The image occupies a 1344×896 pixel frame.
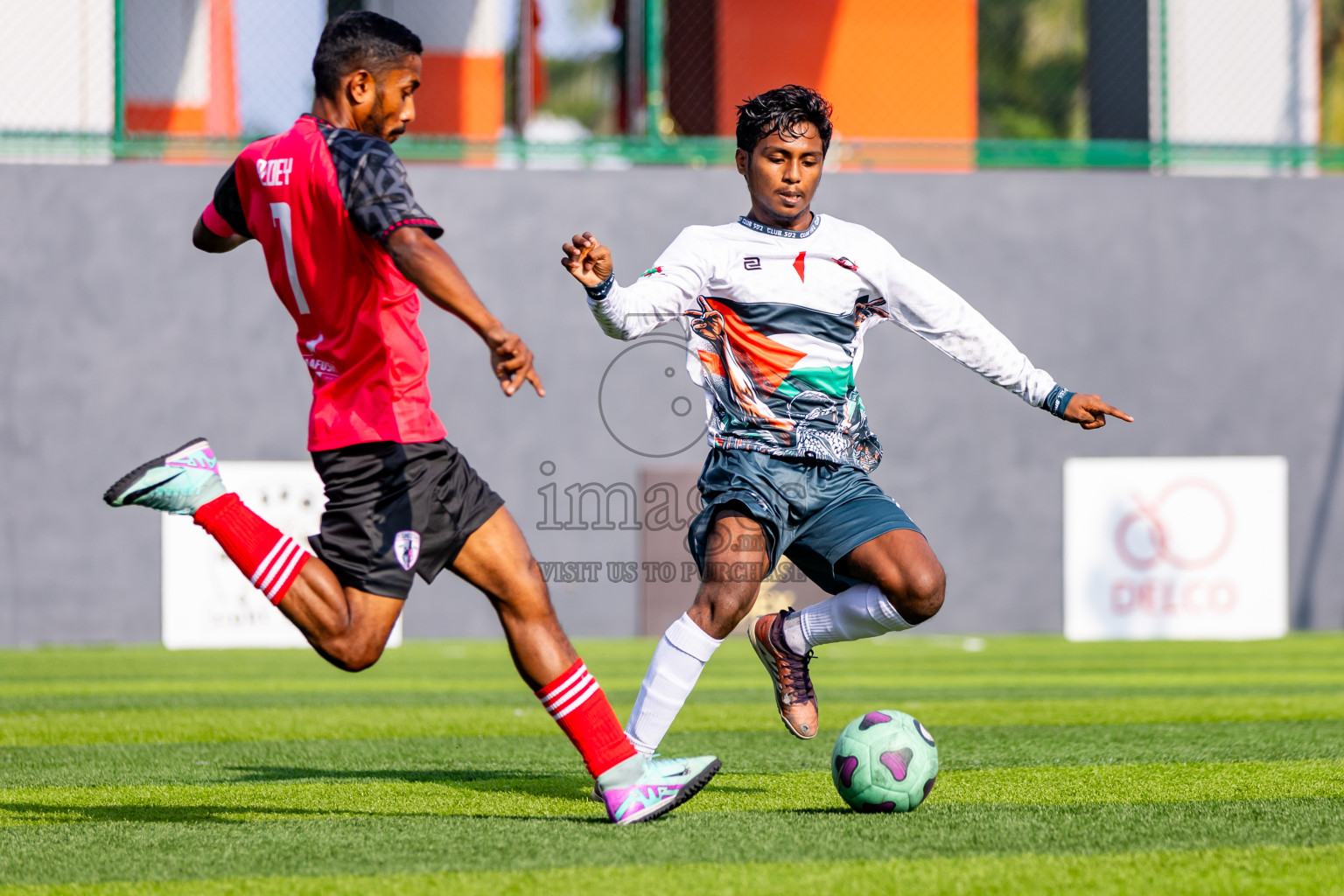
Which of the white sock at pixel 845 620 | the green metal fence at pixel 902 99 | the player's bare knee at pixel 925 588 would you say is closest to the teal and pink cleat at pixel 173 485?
the white sock at pixel 845 620

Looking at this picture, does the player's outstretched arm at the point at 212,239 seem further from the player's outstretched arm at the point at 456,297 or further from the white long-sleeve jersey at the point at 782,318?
the white long-sleeve jersey at the point at 782,318

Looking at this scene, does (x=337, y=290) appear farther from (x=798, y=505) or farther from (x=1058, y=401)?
(x=1058, y=401)

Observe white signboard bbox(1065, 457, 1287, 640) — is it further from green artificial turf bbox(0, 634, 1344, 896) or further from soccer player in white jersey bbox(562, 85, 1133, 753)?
soccer player in white jersey bbox(562, 85, 1133, 753)

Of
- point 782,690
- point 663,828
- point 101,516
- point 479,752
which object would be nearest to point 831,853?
point 663,828

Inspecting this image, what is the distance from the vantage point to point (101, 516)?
1182 centimetres

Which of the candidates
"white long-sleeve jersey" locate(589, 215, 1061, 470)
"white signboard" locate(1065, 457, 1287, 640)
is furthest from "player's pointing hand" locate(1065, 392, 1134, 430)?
"white signboard" locate(1065, 457, 1287, 640)

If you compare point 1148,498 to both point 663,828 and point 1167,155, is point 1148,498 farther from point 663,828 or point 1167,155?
point 663,828

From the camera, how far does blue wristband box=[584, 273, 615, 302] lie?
4.16 m

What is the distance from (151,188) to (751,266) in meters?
9.01

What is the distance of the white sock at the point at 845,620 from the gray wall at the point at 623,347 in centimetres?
733

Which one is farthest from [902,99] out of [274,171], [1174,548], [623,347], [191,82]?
[274,171]

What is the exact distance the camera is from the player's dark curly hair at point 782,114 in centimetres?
450

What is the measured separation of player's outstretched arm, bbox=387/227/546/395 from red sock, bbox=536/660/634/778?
90 centimetres

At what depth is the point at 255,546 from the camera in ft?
12.7
